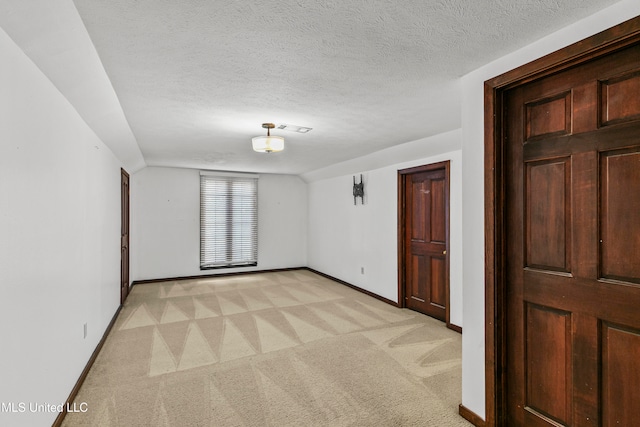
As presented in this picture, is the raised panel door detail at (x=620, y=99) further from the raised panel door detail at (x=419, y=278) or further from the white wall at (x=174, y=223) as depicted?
the white wall at (x=174, y=223)

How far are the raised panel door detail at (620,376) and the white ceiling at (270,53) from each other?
150 centimetres

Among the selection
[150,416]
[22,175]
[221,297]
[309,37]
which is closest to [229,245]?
[221,297]

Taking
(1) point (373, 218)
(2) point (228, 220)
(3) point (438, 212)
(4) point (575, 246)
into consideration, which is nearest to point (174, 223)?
(2) point (228, 220)

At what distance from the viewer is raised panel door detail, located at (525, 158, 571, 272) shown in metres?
1.67

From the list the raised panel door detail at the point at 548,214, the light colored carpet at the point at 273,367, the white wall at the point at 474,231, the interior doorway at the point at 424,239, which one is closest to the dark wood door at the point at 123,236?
the light colored carpet at the point at 273,367

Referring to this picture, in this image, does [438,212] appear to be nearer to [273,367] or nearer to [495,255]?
[495,255]

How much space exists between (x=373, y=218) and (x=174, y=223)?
405 centimetres

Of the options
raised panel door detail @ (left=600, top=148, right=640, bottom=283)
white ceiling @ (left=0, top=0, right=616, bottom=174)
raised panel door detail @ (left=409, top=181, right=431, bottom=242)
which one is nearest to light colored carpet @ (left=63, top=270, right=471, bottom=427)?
raised panel door detail @ (left=409, top=181, right=431, bottom=242)

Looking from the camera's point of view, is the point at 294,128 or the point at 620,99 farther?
the point at 294,128

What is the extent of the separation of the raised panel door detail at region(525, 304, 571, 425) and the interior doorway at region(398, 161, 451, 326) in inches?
82.2

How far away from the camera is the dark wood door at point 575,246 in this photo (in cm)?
145

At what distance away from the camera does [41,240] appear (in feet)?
5.98

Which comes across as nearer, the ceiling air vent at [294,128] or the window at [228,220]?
the ceiling air vent at [294,128]

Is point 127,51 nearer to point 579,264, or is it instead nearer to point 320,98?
point 320,98
